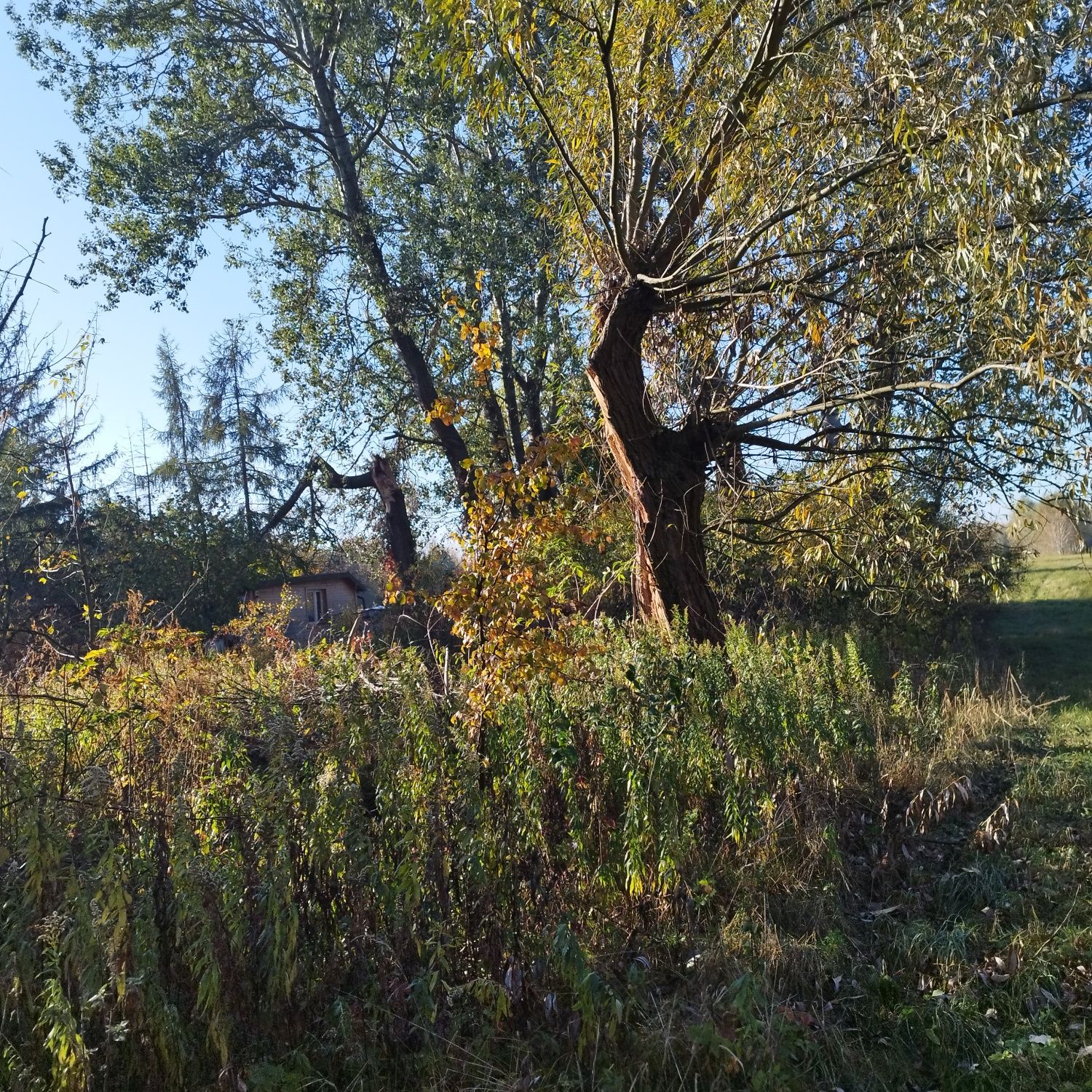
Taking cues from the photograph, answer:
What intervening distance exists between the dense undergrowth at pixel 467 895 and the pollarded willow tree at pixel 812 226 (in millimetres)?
2702

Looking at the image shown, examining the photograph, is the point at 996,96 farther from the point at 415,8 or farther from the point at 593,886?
the point at 415,8

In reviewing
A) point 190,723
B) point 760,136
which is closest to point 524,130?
point 760,136

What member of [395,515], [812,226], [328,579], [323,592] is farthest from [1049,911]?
[323,592]

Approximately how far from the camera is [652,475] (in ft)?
25.8

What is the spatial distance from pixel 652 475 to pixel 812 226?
7.27ft

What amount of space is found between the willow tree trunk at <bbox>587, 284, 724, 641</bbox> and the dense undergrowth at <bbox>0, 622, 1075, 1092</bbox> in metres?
2.25

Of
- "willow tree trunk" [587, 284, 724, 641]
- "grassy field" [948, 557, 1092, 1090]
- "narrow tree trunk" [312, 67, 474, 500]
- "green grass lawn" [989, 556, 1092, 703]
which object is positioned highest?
"narrow tree trunk" [312, 67, 474, 500]

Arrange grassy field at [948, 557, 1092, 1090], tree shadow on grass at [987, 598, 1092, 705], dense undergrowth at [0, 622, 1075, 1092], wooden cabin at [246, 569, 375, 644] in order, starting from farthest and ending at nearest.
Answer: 1. wooden cabin at [246, 569, 375, 644]
2. tree shadow on grass at [987, 598, 1092, 705]
3. grassy field at [948, 557, 1092, 1090]
4. dense undergrowth at [0, 622, 1075, 1092]

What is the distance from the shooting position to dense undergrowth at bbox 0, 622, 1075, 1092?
3.28 m

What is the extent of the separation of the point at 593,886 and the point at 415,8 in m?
12.3

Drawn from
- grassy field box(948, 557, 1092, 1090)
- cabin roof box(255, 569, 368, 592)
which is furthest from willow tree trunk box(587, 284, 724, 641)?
cabin roof box(255, 569, 368, 592)

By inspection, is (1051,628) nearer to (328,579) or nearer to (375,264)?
(375,264)

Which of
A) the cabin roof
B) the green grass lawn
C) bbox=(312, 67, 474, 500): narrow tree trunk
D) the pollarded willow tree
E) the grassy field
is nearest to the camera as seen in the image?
A: the grassy field

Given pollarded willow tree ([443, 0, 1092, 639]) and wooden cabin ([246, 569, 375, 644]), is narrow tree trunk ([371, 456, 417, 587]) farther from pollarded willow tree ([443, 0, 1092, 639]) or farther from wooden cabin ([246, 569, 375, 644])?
wooden cabin ([246, 569, 375, 644])
